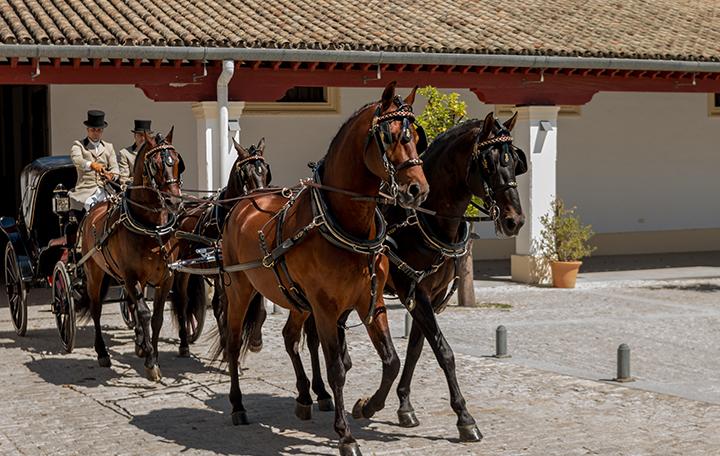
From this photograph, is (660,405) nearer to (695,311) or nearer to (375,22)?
(695,311)

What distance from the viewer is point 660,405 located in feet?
29.0

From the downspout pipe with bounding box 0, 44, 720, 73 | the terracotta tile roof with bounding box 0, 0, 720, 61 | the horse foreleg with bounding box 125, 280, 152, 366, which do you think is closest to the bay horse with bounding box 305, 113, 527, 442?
the horse foreleg with bounding box 125, 280, 152, 366

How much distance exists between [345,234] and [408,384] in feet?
5.36

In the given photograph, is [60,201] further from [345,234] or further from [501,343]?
[345,234]

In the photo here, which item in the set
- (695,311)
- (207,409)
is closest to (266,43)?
(695,311)

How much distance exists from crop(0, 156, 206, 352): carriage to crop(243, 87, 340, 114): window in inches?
242

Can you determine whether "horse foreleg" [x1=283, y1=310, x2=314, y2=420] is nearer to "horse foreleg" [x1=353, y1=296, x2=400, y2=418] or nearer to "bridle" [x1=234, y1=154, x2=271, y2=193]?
"horse foreleg" [x1=353, y1=296, x2=400, y2=418]

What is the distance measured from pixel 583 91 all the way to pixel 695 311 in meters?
4.86

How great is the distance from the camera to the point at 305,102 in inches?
768

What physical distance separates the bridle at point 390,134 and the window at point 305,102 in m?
12.3

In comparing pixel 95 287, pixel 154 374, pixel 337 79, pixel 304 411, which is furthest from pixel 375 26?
pixel 304 411

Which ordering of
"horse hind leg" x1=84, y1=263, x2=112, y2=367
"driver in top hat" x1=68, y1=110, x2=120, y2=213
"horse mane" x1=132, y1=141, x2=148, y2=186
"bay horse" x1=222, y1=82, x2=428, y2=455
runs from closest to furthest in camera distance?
"bay horse" x1=222, y1=82, x2=428, y2=455
"horse mane" x1=132, y1=141, x2=148, y2=186
"horse hind leg" x1=84, y1=263, x2=112, y2=367
"driver in top hat" x1=68, y1=110, x2=120, y2=213

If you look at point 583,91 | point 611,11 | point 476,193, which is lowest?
point 476,193

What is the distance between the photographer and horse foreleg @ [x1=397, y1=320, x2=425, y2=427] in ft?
26.7
